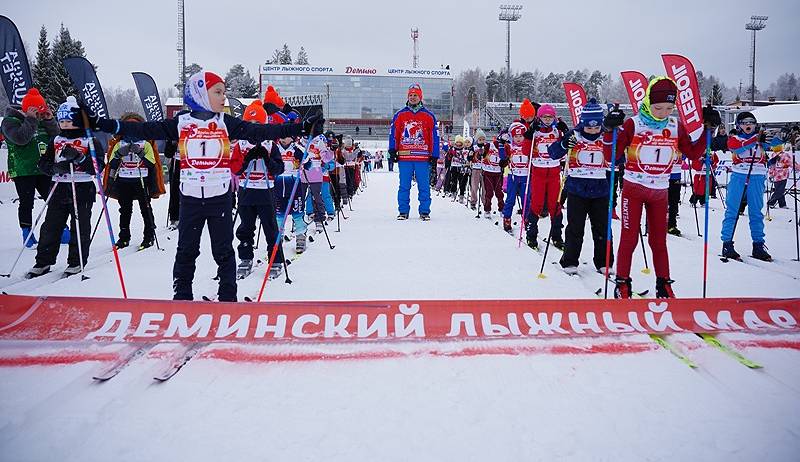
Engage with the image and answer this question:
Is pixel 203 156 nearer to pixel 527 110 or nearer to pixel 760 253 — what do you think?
pixel 527 110

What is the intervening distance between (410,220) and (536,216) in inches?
137

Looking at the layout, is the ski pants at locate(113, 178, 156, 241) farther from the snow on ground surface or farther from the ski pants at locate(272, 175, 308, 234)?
the snow on ground surface

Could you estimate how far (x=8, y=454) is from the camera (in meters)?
2.07

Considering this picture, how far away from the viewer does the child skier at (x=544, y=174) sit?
7102 millimetres

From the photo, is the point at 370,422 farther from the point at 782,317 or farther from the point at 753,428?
the point at 782,317

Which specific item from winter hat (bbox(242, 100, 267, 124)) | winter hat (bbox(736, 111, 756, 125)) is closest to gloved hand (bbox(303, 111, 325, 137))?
winter hat (bbox(242, 100, 267, 124))

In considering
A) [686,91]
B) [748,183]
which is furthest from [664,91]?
[686,91]

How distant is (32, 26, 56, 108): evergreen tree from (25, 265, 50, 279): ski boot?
44.2m

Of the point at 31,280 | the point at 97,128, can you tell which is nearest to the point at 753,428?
the point at 97,128

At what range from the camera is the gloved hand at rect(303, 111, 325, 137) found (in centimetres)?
430

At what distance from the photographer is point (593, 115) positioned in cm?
522

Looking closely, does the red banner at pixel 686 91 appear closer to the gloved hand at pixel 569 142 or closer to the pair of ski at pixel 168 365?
the gloved hand at pixel 569 142

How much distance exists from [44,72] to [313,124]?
164 feet

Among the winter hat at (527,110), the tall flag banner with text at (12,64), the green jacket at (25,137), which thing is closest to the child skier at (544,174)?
the winter hat at (527,110)
